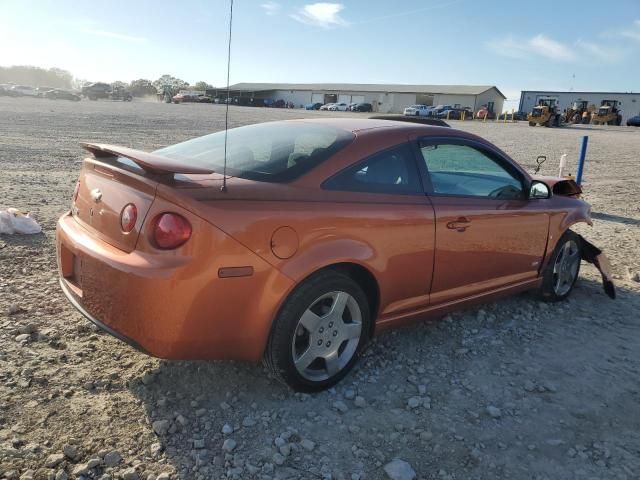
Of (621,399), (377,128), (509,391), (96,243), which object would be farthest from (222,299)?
(621,399)

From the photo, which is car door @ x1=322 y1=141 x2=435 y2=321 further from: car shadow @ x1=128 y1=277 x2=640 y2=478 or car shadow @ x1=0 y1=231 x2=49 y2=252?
car shadow @ x1=0 y1=231 x2=49 y2=252

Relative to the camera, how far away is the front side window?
3613 millimetres

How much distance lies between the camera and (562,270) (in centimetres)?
472

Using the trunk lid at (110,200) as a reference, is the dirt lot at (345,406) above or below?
below

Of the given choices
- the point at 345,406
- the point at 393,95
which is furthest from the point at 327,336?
the point at 393,95

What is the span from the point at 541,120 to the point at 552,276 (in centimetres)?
4348

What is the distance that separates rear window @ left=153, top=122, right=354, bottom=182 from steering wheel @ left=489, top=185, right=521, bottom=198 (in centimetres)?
136

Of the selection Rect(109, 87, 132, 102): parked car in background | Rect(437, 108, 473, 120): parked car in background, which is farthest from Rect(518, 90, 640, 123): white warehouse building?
Rect(109, 87, 132, 102): parked car in background

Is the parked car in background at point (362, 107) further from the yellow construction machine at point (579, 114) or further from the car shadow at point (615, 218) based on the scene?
the car shadow at point (615, 218)

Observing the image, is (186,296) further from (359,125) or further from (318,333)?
(359,125)

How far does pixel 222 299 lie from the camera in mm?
2553

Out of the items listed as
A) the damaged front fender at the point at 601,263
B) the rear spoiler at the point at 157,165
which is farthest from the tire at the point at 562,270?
the rear spoiler at the point at 157,165

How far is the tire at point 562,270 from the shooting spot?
4.58 metres

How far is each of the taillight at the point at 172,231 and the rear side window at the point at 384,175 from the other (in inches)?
33.1
